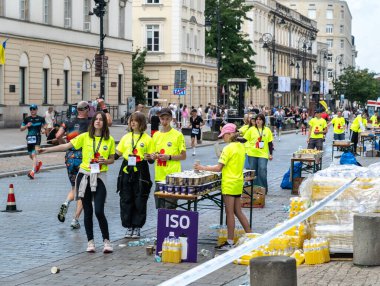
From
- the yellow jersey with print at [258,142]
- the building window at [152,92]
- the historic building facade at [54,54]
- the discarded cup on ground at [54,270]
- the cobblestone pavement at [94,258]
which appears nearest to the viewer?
the cobblestone pavement at [94,258]

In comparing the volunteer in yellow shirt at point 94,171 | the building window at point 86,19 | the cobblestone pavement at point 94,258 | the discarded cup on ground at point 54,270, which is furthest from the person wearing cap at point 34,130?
the building window at point 86,19

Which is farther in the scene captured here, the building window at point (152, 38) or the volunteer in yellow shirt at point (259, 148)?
the building window at point (152, 38)

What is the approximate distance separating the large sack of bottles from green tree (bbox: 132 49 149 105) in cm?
5524

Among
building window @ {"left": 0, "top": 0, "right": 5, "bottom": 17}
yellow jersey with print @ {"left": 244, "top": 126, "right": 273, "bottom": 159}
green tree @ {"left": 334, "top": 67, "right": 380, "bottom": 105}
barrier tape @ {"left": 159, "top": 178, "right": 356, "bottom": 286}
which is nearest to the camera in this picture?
barrier tape @ {"left": 159, "top": 178, "right": 356, "bottom": 286}

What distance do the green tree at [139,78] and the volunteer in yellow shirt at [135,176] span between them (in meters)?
54.1

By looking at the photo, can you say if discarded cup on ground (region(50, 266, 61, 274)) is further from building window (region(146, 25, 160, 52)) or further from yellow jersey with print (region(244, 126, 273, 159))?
building window (region(146, 25, 160, 52))

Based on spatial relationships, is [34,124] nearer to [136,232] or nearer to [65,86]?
[136,232]

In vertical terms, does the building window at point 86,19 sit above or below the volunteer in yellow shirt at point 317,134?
above

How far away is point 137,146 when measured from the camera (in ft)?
44.1

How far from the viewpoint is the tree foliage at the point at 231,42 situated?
8519 cm

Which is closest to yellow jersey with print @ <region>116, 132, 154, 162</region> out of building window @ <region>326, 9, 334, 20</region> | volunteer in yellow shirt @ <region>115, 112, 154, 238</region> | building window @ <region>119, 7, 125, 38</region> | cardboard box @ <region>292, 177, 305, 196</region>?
volunteer in yellow shirt @ <region>115, 112, 154, 238</region>

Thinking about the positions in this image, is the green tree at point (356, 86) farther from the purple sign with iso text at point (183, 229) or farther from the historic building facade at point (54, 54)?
the purple sign with iso text at point (183, 229)

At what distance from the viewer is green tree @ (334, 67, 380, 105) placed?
137 metres

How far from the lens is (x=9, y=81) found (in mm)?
46500
